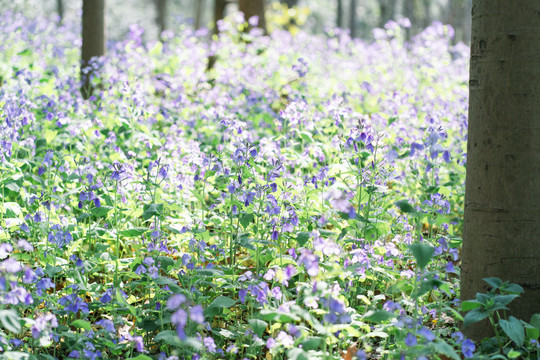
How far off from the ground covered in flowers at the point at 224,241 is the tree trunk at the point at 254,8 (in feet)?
15.8

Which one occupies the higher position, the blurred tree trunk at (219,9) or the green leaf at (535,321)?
the blurred tree trunk at (219,9)

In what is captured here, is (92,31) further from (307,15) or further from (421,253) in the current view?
(307,15)

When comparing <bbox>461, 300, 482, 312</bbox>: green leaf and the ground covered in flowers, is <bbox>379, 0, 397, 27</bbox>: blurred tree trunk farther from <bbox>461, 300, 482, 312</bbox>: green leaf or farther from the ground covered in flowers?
<bbox>461, 300, 482, 312</bbox>: green leaf

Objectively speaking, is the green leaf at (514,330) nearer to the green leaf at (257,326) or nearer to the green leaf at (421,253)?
the green leaf at (421,253)

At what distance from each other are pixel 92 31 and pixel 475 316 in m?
5.46

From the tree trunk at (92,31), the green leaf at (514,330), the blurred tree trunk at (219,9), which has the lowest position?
the green leaf at (514,330)

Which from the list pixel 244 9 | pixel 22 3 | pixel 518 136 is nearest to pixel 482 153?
pixel 518 136

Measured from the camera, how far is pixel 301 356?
1843 mm

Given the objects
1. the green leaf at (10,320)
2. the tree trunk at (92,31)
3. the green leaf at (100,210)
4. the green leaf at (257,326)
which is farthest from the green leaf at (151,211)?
the tree trunk at (92,31)

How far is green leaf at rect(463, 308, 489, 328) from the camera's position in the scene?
198 cm

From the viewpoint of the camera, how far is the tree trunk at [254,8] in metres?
9.69

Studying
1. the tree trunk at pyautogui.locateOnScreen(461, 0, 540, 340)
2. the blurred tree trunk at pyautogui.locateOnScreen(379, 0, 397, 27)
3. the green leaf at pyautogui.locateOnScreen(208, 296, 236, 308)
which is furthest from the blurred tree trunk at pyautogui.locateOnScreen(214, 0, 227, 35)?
the blurred tree trunk at pyautogui.locateOnScreen(379, 0, 397, 27)

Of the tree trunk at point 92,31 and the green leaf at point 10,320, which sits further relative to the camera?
the tree trunk at point 92,31

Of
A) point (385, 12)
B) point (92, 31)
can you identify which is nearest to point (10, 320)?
point (92, 31)
